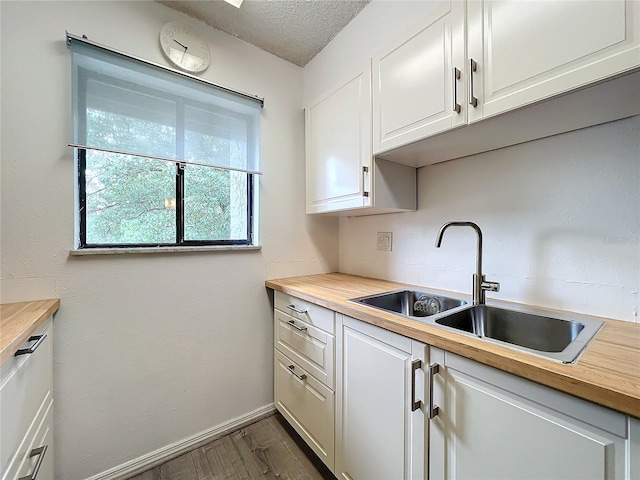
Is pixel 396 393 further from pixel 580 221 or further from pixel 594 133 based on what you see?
pixel 594 133

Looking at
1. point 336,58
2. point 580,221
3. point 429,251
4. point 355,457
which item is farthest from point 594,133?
point 355,457

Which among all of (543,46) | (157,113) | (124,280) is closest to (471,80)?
(543,46)

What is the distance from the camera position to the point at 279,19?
1.63 meters

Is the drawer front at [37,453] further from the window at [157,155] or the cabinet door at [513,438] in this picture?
the cabinet door at [513,438]

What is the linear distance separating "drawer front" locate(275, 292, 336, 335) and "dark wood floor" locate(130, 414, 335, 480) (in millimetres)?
747

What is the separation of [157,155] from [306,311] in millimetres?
1163

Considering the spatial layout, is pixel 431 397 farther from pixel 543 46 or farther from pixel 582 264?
pixel 543 46

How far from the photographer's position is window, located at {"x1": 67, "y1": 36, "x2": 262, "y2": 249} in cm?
132

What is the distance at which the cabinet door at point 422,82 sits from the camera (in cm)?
104

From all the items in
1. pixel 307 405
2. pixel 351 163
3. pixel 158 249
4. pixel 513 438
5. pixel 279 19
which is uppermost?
pixel 279 19

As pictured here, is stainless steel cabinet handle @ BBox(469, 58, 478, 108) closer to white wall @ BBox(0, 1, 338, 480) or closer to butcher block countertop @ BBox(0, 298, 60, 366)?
white wall @ BBox(0, 1, 338, 480)

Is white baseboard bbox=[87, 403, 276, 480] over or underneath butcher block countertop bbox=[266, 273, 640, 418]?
underneath

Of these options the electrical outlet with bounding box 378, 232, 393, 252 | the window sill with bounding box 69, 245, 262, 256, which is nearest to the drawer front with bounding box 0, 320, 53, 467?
the window sill with bounding box 69, 245, 262, 256

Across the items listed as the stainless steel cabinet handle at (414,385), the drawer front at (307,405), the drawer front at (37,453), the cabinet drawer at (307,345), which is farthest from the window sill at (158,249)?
the stainless steel cabinet handle at (414,385)
